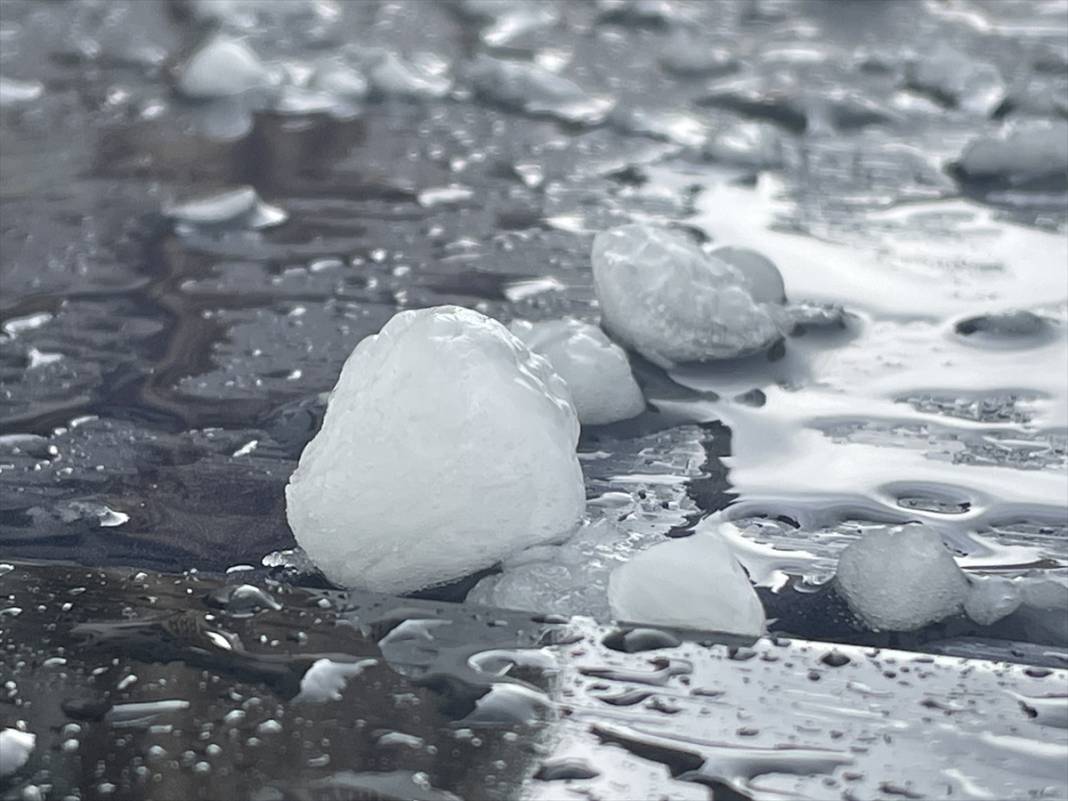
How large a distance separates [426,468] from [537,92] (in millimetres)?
1767

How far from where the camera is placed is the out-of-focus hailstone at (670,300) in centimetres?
168

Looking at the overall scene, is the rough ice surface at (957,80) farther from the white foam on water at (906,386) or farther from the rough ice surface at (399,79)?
the rough ice surface at (399,79)

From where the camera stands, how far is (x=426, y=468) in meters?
1.23

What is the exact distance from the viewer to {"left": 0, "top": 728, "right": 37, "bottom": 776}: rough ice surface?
3.28 ft

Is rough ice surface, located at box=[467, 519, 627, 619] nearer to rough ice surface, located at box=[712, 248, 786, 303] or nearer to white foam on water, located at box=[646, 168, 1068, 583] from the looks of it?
white foam on water, located at box=[646, 168, 1068, 583]

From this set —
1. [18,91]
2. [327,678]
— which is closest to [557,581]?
[327,678]

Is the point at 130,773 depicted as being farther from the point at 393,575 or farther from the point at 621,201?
the point at 621,201

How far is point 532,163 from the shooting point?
2471mm

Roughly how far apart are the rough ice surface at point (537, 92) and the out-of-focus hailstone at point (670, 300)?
1.08m

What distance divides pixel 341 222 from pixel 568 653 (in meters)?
1.18

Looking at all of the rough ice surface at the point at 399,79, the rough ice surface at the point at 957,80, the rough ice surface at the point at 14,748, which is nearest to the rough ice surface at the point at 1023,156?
the rough ice surface at the point at 957,80

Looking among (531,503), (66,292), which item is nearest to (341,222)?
(66,292)

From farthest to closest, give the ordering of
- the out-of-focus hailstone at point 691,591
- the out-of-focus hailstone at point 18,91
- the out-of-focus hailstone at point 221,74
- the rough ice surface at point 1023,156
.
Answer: the out-of-focus hailstone at point 221,74 → the out-of-focus hailstone at point 18,91 → the rough ice surface at point 1023,156 → the out-of-focus hailstone at point 691,591

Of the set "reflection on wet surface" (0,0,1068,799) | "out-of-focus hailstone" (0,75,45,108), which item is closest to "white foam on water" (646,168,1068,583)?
"reflection on wet surface" (0,0,1068,799)
